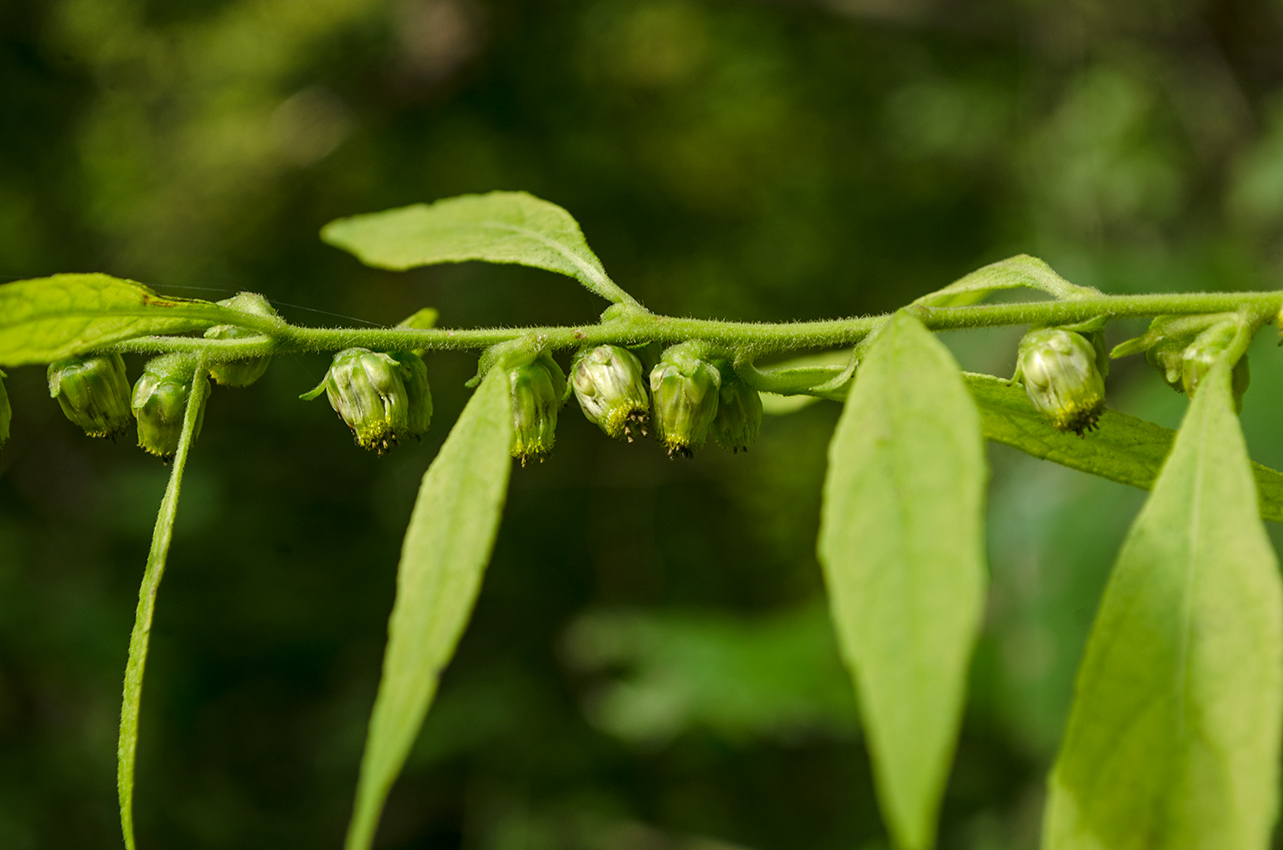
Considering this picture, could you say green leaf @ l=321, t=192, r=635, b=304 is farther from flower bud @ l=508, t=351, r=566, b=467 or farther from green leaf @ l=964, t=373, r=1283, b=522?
green leaf @ l=964, t=373, r=1283, b=522

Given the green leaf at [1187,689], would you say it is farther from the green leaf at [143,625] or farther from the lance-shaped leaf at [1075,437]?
the green leaf at [143,625]

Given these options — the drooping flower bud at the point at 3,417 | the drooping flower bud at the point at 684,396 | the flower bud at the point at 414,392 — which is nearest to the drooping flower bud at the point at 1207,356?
the drooping flower bud at the point at 684,396

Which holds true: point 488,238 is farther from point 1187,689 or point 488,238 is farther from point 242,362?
point 1187,689

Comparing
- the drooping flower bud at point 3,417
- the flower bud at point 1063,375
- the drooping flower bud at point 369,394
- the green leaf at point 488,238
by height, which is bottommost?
the drooping flower bud at point 3,417

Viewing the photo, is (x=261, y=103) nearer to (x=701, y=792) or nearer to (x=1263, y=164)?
(x=701, y=792)

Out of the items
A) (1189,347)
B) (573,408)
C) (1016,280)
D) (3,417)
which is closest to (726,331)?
(1016,280)

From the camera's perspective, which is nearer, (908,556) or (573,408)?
(908,556)
